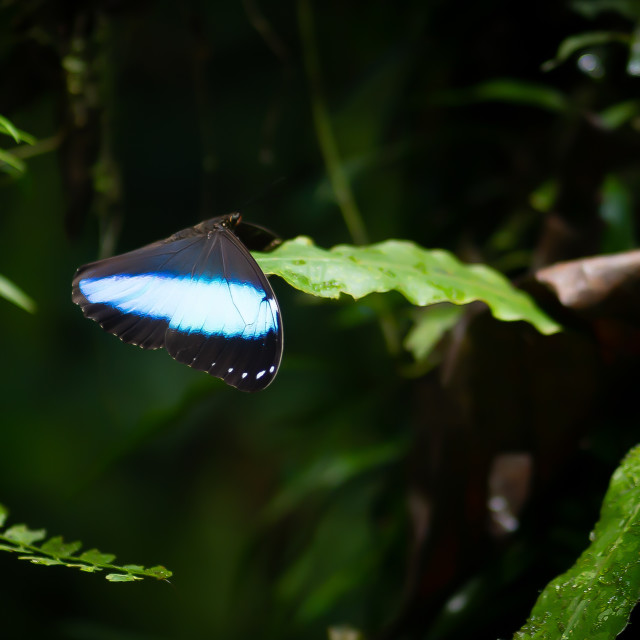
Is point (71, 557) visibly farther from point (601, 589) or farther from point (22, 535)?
point (601, 589)

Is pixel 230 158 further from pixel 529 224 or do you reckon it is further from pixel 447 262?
pixel 447 262

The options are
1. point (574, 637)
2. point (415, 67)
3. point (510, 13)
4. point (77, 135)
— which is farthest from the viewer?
point (415, 67)

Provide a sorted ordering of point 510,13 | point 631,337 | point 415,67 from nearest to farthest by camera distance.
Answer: point 631,337
point 510,13
point 415,67

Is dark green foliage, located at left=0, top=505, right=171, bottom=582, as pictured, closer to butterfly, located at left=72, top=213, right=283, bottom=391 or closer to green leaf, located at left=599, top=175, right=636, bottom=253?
butterfly, located at left=72, top=213, right=283, bottom=391

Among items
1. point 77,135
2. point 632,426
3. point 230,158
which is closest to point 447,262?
point 632,426

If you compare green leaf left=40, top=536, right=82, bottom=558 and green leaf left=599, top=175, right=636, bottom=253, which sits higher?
green leaf left=599, top=175, right=636, bottom=253

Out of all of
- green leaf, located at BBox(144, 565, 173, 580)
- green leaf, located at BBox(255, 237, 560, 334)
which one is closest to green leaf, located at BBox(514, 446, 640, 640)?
green leaf, located at BBox(255, 237, 560, 334)
